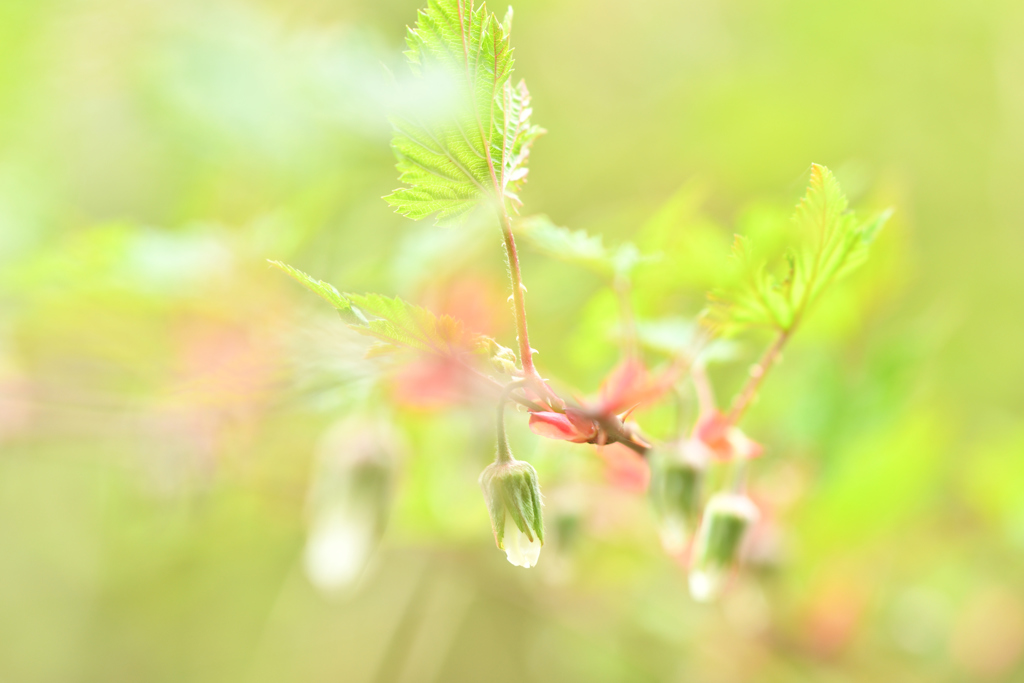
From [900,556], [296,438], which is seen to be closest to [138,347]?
[296,438]

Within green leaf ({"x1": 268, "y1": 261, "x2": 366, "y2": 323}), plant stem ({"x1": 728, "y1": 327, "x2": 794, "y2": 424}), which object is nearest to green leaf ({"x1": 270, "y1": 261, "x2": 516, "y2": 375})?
green leaf ({"x1": 268, "y1": 261, "x2": 366, "y2": 323})

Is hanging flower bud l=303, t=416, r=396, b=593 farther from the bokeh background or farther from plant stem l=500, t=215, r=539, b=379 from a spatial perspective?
plant stem l=500, t=215, r=539, b=379

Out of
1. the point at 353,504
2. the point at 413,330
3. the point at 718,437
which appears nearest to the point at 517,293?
the point at 413,330

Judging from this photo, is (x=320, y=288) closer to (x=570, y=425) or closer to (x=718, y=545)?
(x=570, y=425)

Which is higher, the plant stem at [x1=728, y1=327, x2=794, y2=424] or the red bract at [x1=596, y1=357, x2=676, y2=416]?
the plant stem at [x1=728, y1=327, x2=794, y2=424]

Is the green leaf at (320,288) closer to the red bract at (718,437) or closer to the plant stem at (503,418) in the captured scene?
the plant stem at (503,418)

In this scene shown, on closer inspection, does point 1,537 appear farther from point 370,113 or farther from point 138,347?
point 370,113
